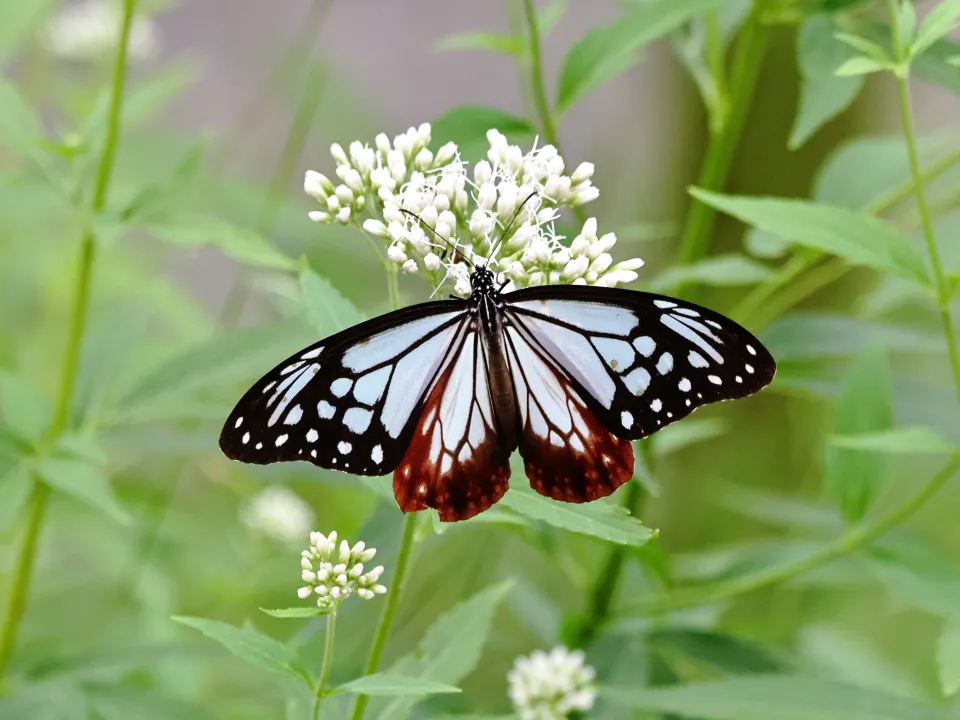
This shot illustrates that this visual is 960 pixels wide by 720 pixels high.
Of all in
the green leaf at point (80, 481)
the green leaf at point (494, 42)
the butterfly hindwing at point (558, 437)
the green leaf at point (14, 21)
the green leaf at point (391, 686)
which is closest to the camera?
the green leaf at point (391, 686)

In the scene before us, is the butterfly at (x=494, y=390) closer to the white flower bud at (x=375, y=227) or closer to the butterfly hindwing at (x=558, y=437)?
the butterfly hindwing at (x=558, y=437)

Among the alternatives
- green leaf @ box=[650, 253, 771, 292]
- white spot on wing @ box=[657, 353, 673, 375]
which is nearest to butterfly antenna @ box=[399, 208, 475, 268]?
white spot on wing @ box=[657, 353, 673, 375]

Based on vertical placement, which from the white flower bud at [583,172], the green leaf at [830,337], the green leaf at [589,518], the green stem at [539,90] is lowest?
the green leaf at [589,518]

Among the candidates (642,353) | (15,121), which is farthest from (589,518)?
(15,121)

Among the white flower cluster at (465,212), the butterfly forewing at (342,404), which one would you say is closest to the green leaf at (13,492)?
the butterfly forewing at (342,404)

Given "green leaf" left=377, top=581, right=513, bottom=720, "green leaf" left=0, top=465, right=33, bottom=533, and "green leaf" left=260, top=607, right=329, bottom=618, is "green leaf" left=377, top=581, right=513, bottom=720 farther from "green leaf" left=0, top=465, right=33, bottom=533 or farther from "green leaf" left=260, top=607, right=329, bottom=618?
"green leaf" left=0, top=465, right=33, bottom=533

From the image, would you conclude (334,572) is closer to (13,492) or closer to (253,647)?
(253,647)
